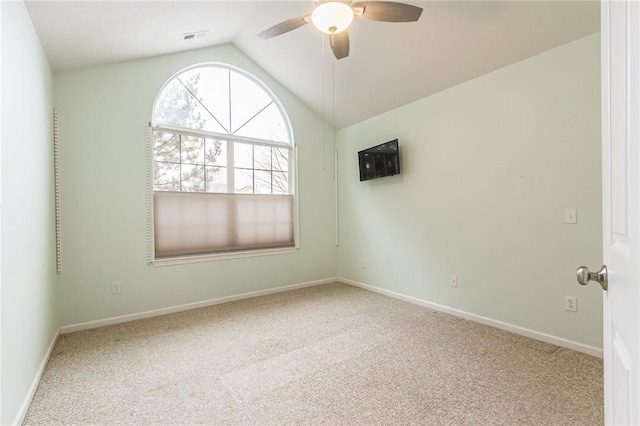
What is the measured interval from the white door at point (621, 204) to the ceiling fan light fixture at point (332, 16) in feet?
4.66

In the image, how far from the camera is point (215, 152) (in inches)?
148

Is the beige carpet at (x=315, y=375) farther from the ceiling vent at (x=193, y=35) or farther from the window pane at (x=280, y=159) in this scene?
the ceiling vent at (x=193, y=35)

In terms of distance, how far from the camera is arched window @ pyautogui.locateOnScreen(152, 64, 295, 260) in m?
3.43

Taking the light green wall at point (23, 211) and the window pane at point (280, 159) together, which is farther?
the window pane at point (280, 159)

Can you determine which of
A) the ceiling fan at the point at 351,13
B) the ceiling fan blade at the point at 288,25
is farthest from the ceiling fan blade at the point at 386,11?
the ceiling fan blade at the point at 288,25

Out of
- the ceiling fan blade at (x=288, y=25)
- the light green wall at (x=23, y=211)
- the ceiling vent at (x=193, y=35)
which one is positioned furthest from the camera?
the ceiling vent at (x=193, y=35)

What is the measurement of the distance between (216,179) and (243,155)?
1.65ft

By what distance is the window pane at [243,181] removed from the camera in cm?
394

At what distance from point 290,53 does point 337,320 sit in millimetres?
3126

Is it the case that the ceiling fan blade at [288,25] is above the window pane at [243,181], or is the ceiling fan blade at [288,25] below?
above

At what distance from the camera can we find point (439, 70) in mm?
3016

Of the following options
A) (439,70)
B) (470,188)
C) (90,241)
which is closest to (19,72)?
(90,241)

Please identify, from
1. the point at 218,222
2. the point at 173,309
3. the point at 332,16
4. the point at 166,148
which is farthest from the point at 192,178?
the point at 332,16

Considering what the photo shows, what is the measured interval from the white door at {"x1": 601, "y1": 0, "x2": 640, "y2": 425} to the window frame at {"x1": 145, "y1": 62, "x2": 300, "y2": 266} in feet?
11.7
